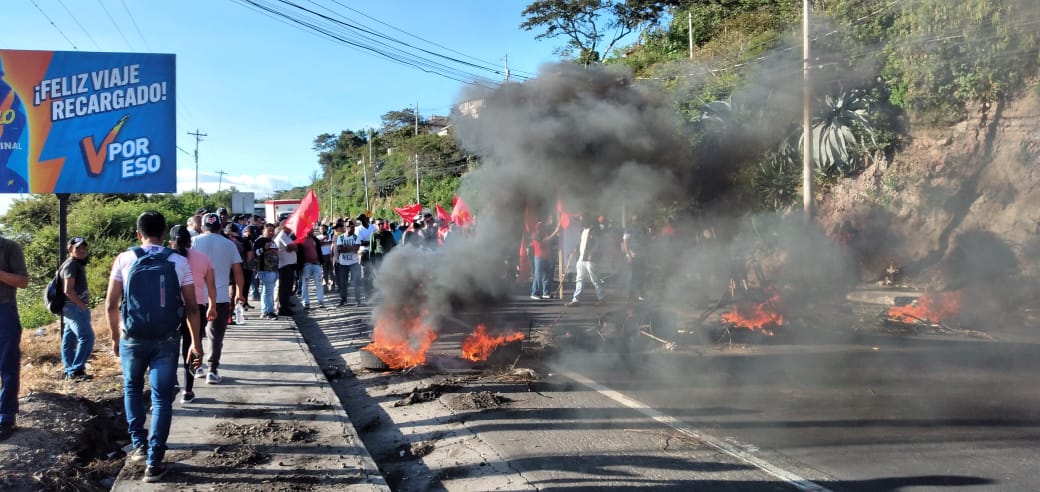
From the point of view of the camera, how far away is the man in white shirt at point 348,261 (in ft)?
37.9

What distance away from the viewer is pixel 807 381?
615 centimetres

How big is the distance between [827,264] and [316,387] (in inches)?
368

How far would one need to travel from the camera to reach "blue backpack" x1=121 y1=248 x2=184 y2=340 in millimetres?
3764

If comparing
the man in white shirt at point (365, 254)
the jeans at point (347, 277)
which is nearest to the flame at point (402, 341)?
the jeans at point (347, 277)

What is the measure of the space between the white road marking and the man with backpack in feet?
11.4

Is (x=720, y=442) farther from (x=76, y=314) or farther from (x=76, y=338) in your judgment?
(x=76, y=338)

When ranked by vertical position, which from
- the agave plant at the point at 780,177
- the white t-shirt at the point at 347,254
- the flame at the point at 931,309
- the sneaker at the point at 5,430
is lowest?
the sneaker at the point at 5,430

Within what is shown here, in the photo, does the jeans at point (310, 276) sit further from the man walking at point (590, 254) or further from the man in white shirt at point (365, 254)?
the man walking at point (590, 254)

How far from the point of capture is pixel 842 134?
15406 millimetres

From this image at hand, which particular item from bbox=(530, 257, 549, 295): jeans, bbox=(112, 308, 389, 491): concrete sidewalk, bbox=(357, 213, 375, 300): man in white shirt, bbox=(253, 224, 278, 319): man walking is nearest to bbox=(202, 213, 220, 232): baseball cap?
bbox=(112, 308, 389, 491): concrete sidewalk

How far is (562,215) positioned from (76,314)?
25.8ft

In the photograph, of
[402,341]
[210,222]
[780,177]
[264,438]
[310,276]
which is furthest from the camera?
[780,177]

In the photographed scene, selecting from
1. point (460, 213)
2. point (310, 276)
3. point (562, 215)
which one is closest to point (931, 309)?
point (562, 215)

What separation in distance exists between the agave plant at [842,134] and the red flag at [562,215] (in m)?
7.01
